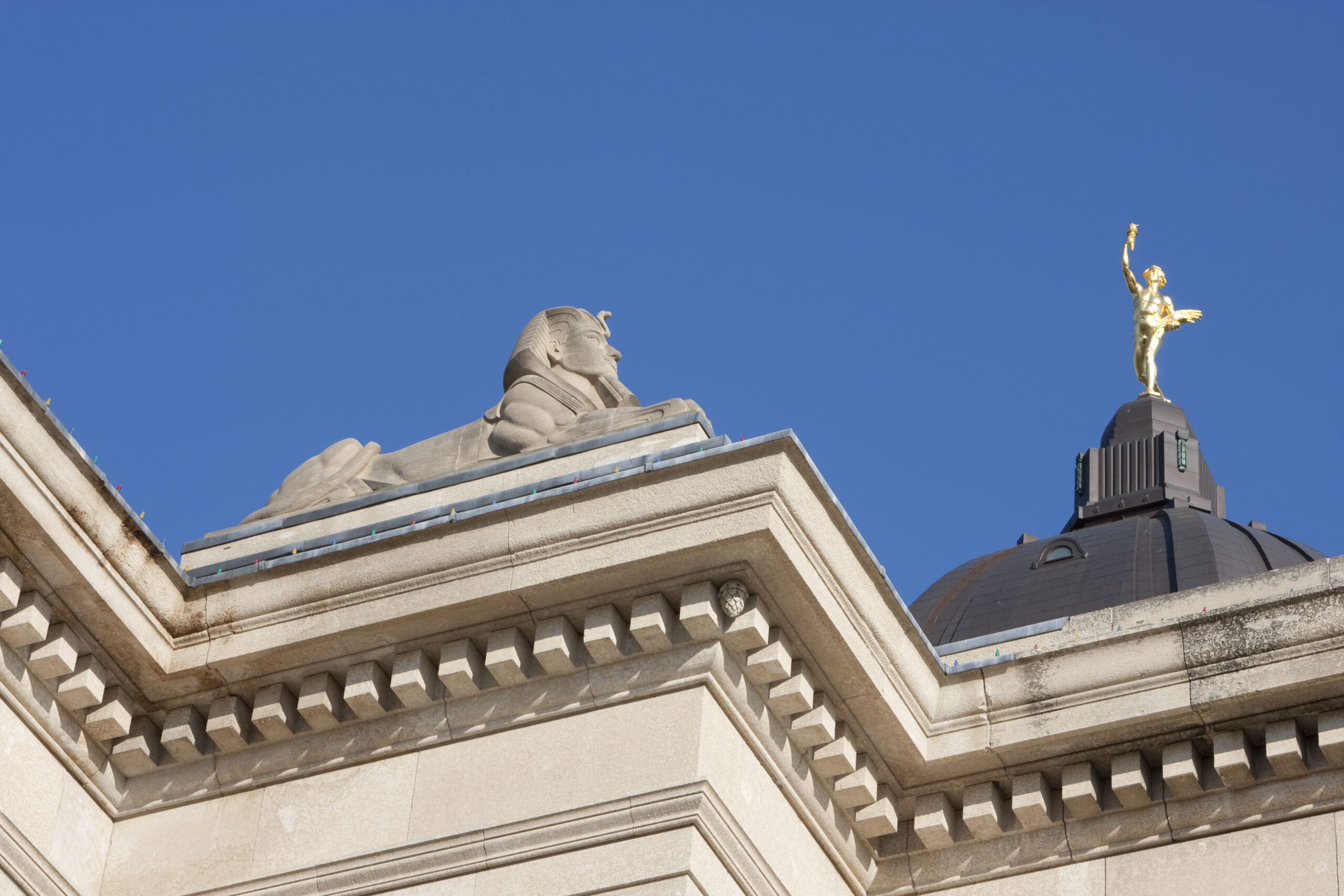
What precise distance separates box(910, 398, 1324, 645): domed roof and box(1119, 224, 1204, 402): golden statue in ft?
11.1

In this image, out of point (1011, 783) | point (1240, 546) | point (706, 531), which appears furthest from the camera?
point (1240, 546)

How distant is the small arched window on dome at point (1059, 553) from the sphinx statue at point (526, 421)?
26.0 m

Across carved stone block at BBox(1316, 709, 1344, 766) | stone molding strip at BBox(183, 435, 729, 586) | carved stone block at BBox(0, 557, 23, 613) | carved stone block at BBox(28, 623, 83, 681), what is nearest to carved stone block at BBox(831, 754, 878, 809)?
stone molding strip at BBox(183, 435, 729, 586)

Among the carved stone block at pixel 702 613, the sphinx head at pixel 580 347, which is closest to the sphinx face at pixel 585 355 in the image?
the sphinx head at pixel 580 347

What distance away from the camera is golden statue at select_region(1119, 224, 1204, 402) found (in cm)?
5078

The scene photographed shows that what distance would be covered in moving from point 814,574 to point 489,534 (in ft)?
6.78

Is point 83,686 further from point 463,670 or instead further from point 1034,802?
point 1034,802

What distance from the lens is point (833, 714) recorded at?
15.3 meters

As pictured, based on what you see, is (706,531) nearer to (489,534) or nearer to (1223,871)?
(489,534)

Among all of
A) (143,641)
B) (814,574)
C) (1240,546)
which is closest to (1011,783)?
(814,574)

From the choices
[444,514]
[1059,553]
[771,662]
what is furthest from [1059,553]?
[771,662]

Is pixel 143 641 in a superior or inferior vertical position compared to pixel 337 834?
superior

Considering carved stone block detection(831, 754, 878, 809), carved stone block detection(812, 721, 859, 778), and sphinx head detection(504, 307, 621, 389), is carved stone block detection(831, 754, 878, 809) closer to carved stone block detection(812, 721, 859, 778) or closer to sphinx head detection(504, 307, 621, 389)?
carved stone block detection(812, 721, 859, 778)

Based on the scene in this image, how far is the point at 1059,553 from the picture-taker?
43.9 metres
